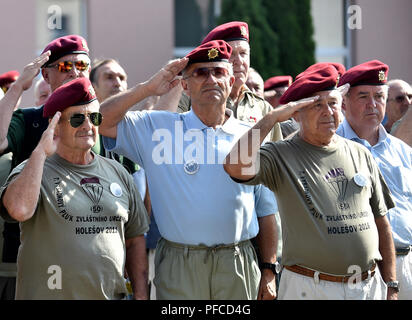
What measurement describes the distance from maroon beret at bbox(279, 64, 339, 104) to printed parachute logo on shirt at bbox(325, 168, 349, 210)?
452 millimetres

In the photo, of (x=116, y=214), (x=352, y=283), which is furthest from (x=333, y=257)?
(x=116, y=214)

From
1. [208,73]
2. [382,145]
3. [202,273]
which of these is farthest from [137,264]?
[382,145]

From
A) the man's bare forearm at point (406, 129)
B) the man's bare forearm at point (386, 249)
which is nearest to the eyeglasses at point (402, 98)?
the man's bare forearm at point (406, 129)

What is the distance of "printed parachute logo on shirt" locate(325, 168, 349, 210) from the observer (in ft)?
13.0

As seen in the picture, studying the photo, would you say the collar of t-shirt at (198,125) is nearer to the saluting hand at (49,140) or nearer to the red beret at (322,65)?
the red beret at (322,65)

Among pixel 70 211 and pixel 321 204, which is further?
pixel 321 204

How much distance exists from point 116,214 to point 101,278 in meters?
0.34

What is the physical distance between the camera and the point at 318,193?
3.94 meters

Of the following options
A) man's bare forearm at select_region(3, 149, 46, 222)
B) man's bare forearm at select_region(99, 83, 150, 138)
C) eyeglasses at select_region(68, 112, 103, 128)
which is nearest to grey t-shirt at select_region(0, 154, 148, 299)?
man's bare forearm at select_region(3, 149, 46, 222)

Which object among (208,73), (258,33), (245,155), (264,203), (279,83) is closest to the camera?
(245,155)

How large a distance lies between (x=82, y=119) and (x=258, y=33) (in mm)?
7426

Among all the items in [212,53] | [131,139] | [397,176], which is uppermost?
[212,53]

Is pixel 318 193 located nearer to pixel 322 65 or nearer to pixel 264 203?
pixel 264 203

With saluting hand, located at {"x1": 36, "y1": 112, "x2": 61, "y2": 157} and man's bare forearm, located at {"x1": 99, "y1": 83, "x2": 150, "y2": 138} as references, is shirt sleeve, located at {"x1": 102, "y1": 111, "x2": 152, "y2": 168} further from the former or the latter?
saluting hand, located at {"x1": 36, "y1": 112, "x2": 61, "y2": 157}
